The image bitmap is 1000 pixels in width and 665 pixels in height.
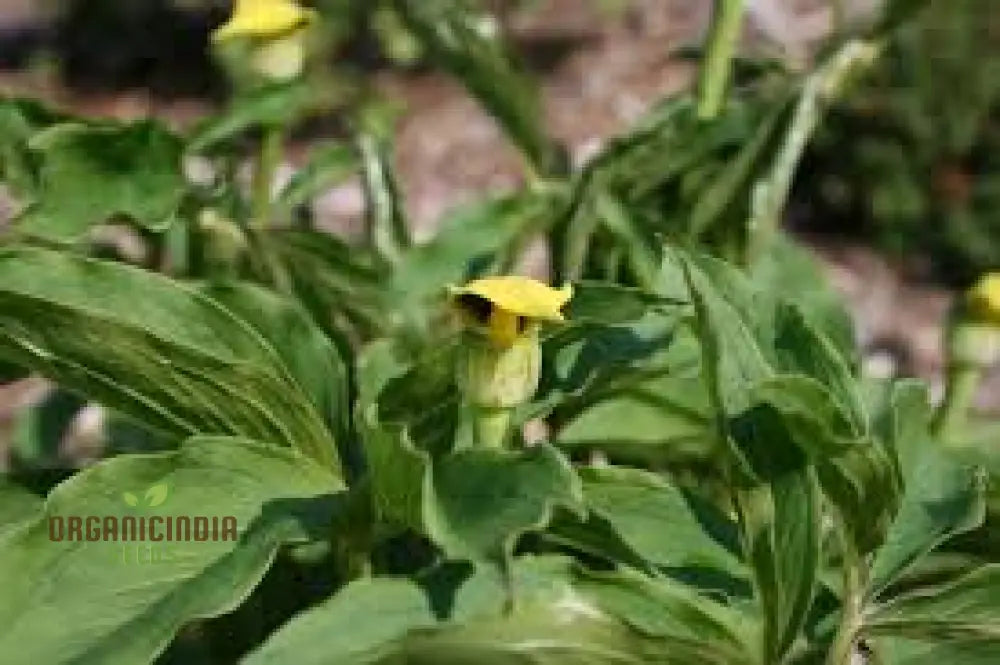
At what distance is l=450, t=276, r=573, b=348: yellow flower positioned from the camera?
0.93 m

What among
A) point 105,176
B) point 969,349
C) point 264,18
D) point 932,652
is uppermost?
point 264,18

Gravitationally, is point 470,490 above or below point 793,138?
below

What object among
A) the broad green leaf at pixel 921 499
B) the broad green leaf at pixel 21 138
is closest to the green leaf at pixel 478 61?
the broad green leaf at pixel 21 138

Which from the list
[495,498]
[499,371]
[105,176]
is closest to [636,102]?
[105,176]

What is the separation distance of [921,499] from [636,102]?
10.1 feet

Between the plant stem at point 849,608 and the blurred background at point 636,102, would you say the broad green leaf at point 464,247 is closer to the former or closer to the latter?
the plant stem at point 849,608

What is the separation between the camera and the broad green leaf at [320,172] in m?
1.43

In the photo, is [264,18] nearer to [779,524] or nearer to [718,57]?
[718,57]

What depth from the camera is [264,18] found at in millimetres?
1349

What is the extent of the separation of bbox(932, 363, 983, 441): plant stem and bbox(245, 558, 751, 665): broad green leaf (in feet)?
1.62

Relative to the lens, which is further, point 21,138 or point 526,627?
point 21,138

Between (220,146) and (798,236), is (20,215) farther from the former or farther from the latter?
Answer: (798,236)

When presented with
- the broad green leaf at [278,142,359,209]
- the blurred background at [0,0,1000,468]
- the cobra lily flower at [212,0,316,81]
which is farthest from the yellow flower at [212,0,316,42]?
the blurred background at [0,0,1000,468]

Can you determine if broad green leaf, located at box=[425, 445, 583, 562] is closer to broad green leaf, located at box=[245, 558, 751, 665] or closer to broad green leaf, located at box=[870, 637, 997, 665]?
broad green leaf, located at box=[245, 558, 751, 665]
